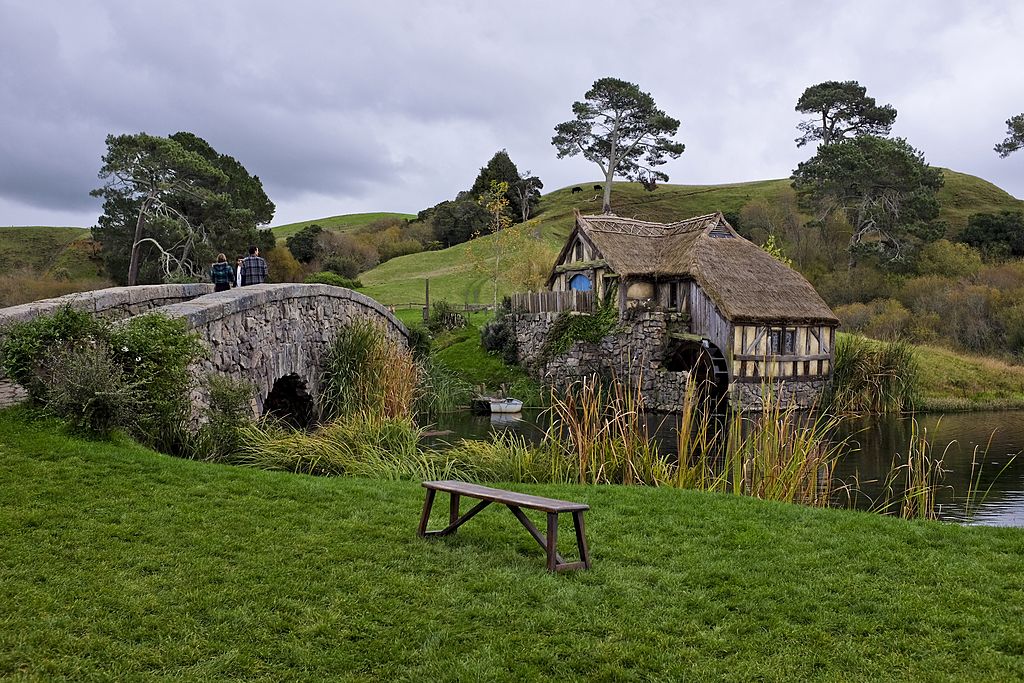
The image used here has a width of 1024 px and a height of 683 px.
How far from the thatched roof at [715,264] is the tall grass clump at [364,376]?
1226cm

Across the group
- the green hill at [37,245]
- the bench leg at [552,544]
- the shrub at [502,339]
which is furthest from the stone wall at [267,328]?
the green hill at [37,245]

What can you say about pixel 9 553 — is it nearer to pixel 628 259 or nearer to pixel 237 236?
pixel 628 259

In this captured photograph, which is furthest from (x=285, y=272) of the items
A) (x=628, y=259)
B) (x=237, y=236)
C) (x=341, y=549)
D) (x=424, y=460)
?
(x=341, y=549)

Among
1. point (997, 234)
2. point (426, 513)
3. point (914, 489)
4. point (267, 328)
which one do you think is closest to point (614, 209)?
point (997, 234)

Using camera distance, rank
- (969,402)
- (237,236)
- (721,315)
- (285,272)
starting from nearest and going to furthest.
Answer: (721,315), (969,402), (237,236), (285,272)

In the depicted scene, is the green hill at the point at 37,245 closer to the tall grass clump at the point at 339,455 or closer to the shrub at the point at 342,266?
the shrub at the point at 342,266

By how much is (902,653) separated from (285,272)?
4895 centimetres

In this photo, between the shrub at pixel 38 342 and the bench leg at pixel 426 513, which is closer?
the bench leg at pixel 426 513

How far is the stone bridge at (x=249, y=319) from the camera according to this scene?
414 inches

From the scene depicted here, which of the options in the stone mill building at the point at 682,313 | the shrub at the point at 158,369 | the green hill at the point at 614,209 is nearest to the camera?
the shrub at the point at 158,369

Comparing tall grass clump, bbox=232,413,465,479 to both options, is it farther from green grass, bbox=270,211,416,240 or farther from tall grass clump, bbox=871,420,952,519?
green grass, bbox=270,211,416,240

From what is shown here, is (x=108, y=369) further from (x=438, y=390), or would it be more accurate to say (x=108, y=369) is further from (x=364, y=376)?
(x=438, y=390)

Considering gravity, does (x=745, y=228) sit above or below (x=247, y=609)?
above

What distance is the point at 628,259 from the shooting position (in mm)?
28453
